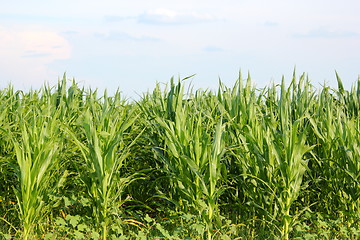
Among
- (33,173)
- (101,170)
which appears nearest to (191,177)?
(101,170)

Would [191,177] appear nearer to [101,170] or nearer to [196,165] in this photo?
[196,165]

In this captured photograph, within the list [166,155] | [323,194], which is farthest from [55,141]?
[323,194]

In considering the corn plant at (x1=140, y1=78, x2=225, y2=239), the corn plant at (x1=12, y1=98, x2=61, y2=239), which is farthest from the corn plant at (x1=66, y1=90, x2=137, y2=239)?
the corn plant at (x1=140, y1=78, x2=225, y2=239)

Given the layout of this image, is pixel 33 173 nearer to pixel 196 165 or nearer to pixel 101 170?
pixel 101 170

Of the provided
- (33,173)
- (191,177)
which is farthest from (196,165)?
(33,173)

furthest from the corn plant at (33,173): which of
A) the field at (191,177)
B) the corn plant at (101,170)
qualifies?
the corn plant at (101,170)

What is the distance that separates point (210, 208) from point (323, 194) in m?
1.63

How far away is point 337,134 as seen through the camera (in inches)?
191

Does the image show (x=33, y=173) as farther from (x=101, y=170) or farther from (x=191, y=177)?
(x=191, y=177)

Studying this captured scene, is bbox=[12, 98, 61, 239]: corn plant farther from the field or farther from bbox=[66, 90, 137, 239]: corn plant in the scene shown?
bbox=[66, 90, 137, 239]: corn plant

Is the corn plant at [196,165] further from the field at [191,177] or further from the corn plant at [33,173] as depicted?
the corn plant at [33,173]

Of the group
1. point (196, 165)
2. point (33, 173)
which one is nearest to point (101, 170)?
point (33, 173)

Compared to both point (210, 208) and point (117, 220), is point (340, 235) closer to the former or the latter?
point (210, 208)

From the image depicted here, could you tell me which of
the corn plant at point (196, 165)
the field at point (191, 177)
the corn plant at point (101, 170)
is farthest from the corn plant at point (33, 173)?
the corn plant at point (196, 165)
